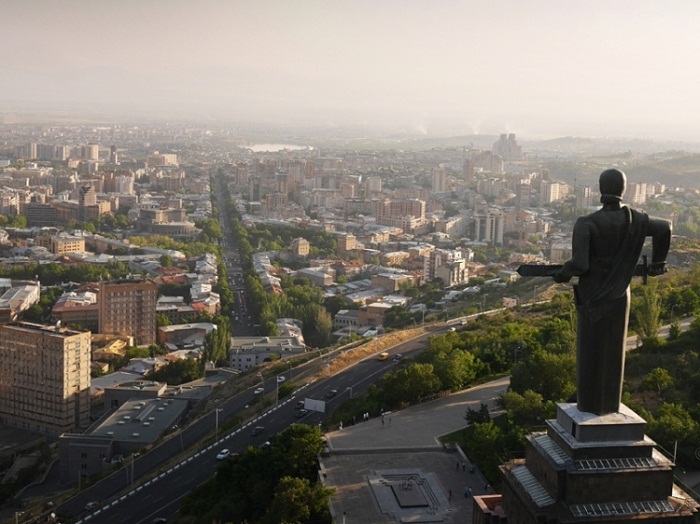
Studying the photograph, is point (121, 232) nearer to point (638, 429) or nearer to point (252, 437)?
point (252, 437)

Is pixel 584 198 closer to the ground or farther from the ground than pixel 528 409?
closer to the ground

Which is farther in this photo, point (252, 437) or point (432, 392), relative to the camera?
point (252, 437)

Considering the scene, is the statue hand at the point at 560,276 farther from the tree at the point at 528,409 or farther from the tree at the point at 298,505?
the tree at the point at 528,409

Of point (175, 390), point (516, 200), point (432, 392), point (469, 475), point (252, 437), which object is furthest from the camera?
point (516, 200)

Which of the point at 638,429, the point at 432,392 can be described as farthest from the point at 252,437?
the point at 638,429

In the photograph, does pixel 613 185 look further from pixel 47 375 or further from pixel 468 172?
Answer: pixel 468 172

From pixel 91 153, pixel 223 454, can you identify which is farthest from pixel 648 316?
pixel 91 153

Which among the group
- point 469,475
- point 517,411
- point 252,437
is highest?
point 517,411
